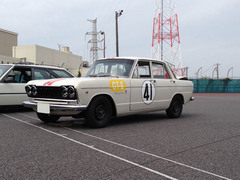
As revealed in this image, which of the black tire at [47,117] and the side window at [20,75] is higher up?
Result: the side window at [20,75]

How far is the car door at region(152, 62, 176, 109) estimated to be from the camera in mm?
7097

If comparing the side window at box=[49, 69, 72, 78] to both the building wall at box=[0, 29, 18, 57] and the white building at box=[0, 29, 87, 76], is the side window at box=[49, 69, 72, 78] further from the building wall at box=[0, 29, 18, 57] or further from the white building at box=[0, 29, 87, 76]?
the building wall at box=[0, 29, 18, 57]

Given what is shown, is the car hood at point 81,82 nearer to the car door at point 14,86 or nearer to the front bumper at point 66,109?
the front bumper at point 66,109

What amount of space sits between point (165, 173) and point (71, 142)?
1.92 m

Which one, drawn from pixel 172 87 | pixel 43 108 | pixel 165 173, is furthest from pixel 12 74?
pixel 165 173

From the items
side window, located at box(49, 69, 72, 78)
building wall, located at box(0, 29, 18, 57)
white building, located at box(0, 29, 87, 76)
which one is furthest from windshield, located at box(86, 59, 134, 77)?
building wall, located at box(0, 29, 18, 57)

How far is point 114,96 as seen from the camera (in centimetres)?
593

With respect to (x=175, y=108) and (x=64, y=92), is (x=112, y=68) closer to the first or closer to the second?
(x=64, y=92)

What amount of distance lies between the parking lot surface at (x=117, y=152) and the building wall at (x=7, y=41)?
198 ft

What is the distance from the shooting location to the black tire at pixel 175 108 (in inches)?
303

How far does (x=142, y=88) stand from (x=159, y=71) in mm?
1154

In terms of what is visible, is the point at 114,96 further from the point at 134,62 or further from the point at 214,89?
the point at 214,89

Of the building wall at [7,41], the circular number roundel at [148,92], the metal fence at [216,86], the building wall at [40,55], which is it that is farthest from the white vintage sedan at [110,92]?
the building wall at [7,41]

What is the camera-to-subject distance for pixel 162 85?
721 cm
